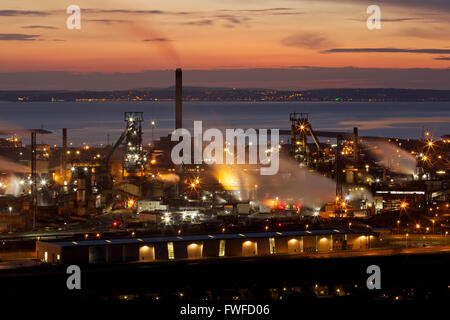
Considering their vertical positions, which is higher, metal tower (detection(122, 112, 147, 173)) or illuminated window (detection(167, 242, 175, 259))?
metal tower (detection(122, 112, 147, 173))

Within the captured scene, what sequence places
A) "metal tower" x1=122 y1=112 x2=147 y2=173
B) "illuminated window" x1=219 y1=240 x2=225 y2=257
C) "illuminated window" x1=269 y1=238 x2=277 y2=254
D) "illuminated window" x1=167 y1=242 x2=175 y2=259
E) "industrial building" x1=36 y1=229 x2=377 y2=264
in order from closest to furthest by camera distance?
"industrial building" x1=36 y1=229 x2=377 y2=264, "illuminated window" x1=167 y1=242 x2=175 y2=259, "illuminated window" x1=219 y1=240 x2=225 y2=257, "illuminated window" x1=269 y1=238 x2=277 y2=254, "metal tower" x1=122 y1=112 x2=147 y2=173

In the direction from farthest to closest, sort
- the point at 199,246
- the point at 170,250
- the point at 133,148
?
1. the point at 133,148
2. the point at 199,246
3. the point at 170,250

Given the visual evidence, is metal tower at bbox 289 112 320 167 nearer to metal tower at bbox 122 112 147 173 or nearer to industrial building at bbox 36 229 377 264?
metal tower at bbox 122 112 147 173

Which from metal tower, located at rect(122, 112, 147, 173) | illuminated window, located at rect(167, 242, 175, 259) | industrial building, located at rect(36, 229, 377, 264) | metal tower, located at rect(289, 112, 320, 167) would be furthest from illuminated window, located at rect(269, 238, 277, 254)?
metal tower, located at rect(122, 112, 147, 173)

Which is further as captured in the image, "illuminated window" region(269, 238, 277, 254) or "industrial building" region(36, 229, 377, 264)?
"illuminated window" region(269, 238, 277, 254)

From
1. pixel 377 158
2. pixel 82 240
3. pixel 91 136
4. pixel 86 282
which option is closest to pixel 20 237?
pixel 82 240

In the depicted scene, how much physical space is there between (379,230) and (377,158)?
23286 millimetres

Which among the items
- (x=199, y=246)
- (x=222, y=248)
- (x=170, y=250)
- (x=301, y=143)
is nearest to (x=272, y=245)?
(x=222, y=248)

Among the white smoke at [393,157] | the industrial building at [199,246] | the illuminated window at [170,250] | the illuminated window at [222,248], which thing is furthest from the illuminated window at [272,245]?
the white smoke at [393,157]

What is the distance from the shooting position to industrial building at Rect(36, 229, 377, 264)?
14.9 metres

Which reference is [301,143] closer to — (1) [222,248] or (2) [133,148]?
(2) [133,148]

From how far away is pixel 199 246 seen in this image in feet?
51.5

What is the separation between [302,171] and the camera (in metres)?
28.7

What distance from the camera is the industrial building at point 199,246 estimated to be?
586 inches
